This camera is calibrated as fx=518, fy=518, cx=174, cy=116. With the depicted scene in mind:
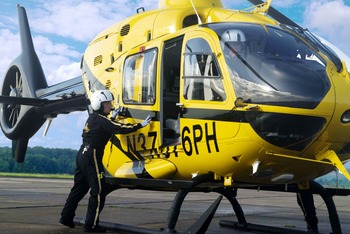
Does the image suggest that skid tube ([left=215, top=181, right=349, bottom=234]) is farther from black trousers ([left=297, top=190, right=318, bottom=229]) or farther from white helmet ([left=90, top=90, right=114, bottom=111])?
white helmet ([left=90, top=90, right=114, bottom=111])

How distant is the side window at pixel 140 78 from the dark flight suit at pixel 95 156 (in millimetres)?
428

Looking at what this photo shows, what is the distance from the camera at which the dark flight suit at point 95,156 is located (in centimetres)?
671

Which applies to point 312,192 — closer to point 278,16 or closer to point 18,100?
point 278,16

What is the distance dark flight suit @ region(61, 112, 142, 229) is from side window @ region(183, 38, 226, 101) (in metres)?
0.95

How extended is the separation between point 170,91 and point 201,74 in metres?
1.09

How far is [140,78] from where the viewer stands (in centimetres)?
696

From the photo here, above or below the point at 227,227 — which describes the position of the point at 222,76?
above

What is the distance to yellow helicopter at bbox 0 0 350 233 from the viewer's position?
5.38m

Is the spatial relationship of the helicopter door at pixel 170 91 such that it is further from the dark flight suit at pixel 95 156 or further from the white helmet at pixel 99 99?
the white helmet at pixel 99 99

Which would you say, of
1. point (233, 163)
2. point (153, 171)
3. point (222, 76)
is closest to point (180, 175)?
point (153, 171)

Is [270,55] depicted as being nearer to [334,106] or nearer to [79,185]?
[334,106]

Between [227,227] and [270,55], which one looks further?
[227,227]

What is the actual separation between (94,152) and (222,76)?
2161mm

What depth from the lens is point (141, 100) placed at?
269 inches
